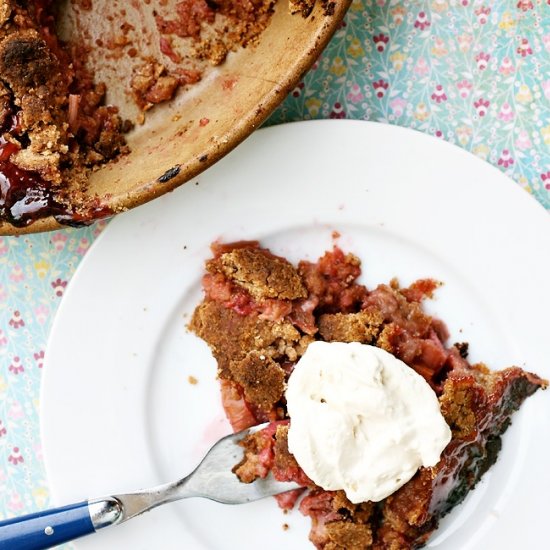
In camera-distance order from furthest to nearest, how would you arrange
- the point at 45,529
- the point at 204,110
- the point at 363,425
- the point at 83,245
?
the point at 83,245
the point at 204,110
the point at 45,529
the point at 363,425

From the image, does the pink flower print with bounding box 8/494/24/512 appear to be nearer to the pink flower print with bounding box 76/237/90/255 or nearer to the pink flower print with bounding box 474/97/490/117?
the pink flower print with bounding box 76/237/90/255

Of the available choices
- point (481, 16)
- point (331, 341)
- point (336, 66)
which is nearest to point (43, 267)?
point (331, 341)

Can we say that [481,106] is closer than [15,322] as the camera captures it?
Yes

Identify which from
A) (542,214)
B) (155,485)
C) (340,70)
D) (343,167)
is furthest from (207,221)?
(542,214)

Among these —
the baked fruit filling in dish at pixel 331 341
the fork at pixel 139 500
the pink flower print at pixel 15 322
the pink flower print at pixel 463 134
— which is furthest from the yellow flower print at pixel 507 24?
the pink flower print at pixel 15 322

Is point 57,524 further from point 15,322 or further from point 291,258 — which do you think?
point 291,258

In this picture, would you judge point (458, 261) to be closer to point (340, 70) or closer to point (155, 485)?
point (340, 70)
